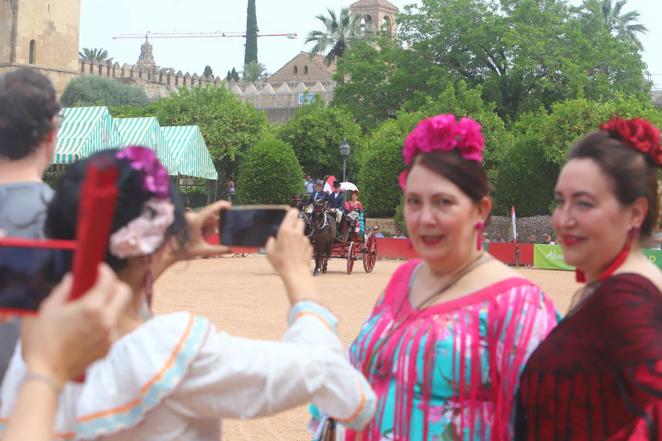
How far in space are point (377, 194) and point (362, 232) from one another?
1341cm

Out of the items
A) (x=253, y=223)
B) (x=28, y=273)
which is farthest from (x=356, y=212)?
(x=28, y=273)

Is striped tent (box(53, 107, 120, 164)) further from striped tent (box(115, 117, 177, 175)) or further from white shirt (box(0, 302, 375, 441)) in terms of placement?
white shirt (box(0, 302, 375, 441))

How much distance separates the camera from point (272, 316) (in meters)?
12.2

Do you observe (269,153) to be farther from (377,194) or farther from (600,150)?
(600,150)

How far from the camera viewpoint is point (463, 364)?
9.29 feet

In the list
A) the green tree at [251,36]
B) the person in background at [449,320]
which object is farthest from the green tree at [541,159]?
the green tree at [251,36]

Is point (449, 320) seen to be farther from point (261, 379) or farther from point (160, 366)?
point (160, 366)

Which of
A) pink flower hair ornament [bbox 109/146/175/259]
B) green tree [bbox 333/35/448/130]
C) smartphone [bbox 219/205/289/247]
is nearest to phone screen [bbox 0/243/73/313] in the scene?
pink flower hair ornament [bbox 109/146/175/259]

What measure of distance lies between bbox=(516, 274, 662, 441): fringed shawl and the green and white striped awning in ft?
81.8

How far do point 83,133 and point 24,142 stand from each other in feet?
69.9

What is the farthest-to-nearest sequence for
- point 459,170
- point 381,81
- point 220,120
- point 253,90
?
1. point 253,90
2. point 381,81
3. point 220,120
4. point 459,170

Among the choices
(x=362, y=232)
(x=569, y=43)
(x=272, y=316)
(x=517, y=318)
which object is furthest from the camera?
(x=569, y=43)

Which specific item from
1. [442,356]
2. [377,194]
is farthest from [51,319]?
[377,194]

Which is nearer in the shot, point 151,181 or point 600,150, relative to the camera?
point 151,181
